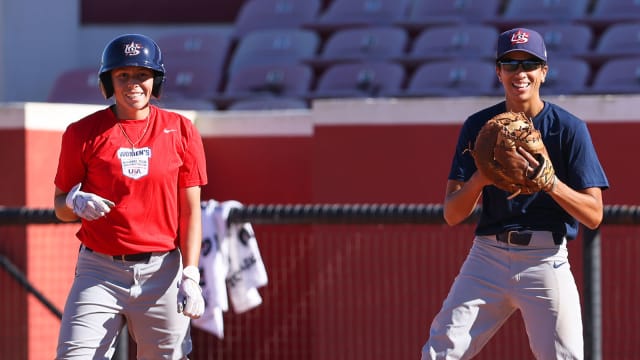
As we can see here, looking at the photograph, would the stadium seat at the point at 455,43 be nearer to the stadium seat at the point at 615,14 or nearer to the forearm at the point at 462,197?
the stadium seat at the point at 615,14

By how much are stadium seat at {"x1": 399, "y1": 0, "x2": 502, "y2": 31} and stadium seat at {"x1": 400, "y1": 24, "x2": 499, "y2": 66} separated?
0.31 m

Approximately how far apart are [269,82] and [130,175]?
748cm

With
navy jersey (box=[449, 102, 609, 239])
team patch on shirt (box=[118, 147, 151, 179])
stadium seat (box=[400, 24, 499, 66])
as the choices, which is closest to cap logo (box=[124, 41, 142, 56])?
team patch on shirt (box=[118, 147, 151, 179])

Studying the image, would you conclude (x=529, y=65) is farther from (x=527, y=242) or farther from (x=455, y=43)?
(x=455, y=43)

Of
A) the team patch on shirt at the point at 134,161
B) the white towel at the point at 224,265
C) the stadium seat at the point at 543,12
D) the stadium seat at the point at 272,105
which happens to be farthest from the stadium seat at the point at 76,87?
the team patch on shirt at the point at 134,161

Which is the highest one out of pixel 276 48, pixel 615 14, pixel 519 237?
pixel 615 14

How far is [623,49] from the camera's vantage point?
11820 mm

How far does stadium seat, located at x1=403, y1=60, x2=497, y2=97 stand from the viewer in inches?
448

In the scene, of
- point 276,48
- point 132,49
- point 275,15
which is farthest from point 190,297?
point 275,15

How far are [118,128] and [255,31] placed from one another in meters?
8.61

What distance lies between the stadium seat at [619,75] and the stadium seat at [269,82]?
2866 millimetres

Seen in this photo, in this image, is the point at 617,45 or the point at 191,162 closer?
the point at 191,162

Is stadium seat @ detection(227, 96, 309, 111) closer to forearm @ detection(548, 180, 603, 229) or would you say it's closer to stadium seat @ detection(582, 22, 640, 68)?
stadium seat @ detection(582, 22, 640, 68)

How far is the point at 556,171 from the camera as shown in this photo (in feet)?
16.0
